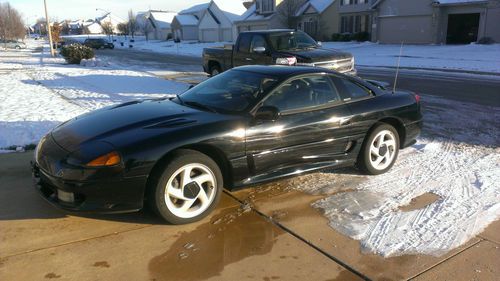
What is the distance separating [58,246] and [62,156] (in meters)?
0.77

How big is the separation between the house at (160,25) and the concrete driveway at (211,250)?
8623 centimetres

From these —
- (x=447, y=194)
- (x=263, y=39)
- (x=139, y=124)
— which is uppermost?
(x=263, y=39)

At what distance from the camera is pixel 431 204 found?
15.0ft

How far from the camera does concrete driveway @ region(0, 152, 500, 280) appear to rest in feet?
10.9

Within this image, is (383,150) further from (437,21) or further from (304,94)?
(437,21)

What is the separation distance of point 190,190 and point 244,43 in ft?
29.6

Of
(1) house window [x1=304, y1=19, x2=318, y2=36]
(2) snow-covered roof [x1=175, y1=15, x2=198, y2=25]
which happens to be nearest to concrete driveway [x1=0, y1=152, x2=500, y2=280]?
(1) house window [x1=304, y1=19, x2=318, y2=36]

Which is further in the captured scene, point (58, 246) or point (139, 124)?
point (139, 124)

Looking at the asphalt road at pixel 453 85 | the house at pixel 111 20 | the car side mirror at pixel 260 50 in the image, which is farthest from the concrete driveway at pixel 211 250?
the house at pixel 111 20

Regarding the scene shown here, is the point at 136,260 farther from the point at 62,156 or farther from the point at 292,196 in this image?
the point at 292,196

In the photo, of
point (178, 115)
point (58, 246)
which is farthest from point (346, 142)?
point (58, 246)

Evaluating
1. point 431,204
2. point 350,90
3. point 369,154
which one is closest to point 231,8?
point 350,90

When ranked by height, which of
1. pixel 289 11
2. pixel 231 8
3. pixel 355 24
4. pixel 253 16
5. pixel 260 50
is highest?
pixel 231 8

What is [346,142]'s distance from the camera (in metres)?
5.12
